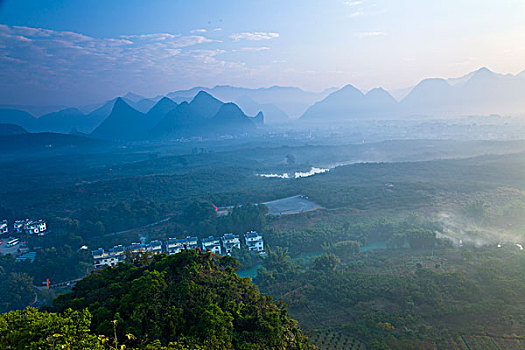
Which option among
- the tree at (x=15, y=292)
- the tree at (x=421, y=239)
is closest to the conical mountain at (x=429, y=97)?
the tree at (x=421, y=239)

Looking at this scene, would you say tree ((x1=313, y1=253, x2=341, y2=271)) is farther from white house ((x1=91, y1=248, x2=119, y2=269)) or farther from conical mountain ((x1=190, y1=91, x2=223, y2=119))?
conical mountain ((x1=190, y1=91, x2=223, y2=119))

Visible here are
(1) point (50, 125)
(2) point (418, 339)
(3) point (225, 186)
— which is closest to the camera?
(2) point (418, 339)

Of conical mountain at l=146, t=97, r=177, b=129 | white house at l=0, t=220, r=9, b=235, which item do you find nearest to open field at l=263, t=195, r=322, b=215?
white house at l=0, t=220, r=9, b=235

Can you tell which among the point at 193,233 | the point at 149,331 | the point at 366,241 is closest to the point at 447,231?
the point at 366,241

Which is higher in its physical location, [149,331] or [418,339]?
[149,331]

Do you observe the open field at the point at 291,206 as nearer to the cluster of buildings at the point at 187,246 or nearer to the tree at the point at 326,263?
the cluster of buildings at the point at 187,246

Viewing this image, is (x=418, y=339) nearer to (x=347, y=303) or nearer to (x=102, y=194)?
(x=347, y=303)
